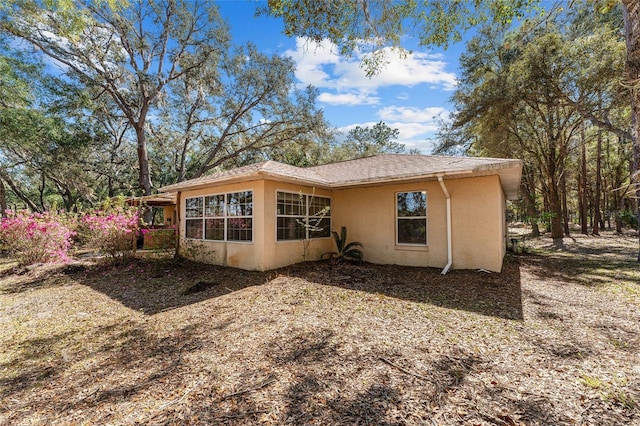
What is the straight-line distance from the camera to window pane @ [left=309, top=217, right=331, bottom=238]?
8812 millimetres

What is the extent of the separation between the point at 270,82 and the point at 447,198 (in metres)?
14.1

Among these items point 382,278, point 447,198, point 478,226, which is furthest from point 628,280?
point 382,278

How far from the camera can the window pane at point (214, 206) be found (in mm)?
8555

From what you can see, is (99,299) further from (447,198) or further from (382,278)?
(447,198)

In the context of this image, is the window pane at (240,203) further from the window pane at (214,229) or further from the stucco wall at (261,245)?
the window pane at (214,229)

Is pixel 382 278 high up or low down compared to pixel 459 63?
down

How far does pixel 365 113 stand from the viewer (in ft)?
43.4

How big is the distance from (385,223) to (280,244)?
3099 mm

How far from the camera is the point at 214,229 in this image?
28.8 ft

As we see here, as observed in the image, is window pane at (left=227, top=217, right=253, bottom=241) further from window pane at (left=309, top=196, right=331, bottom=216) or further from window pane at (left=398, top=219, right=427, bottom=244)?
window pane at (left=398, top=219, right=427, bottom=244)

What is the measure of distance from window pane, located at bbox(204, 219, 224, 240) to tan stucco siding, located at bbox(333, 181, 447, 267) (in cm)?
355

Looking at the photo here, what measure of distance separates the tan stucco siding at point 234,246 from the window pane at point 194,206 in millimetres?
151

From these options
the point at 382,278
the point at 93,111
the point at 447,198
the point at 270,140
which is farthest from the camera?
the point at 270,140

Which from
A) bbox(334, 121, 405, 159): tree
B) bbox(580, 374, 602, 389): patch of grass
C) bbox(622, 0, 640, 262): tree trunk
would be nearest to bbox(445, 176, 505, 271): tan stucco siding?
bbox(580, 374, 602, 389): patch of grass
